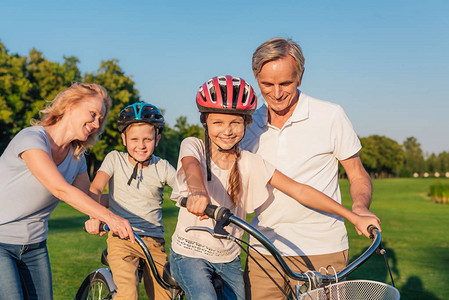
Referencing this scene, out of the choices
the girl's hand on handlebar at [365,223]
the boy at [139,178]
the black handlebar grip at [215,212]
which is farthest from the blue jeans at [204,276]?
the boy at [139,178]

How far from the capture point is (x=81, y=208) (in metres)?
3.28

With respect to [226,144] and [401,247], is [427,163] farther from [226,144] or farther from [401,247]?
[226,144]

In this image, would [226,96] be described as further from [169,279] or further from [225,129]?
[169,279]

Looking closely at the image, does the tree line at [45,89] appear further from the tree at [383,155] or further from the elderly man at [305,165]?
the tree at [383,155]

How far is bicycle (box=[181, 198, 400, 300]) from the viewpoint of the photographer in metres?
2.47

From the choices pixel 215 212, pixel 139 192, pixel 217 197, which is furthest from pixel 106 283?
pixel 215 212

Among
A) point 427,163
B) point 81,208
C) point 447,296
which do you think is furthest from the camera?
point 427,163

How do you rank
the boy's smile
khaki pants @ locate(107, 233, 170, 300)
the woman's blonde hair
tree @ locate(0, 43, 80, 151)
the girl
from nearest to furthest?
the girl < the woman's blonde hair < khaki pants @ locate(107, 233, 170, 300) < the boy's smile < tree @ locate(0, 43, 80, 151)

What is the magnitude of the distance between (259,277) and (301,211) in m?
0.62

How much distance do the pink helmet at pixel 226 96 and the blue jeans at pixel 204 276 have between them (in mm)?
1003

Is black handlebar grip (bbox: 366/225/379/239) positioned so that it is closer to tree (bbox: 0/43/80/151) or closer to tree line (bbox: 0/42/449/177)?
tree line (bbox: 0/42/449/177)

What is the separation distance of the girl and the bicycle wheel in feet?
4.15

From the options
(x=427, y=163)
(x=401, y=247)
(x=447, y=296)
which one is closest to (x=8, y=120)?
(x=401, y=247)

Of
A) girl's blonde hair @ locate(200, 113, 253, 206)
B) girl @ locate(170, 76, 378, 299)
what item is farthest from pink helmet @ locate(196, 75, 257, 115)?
girl's blonde hair @ locate(200, 113, 253, 206)
